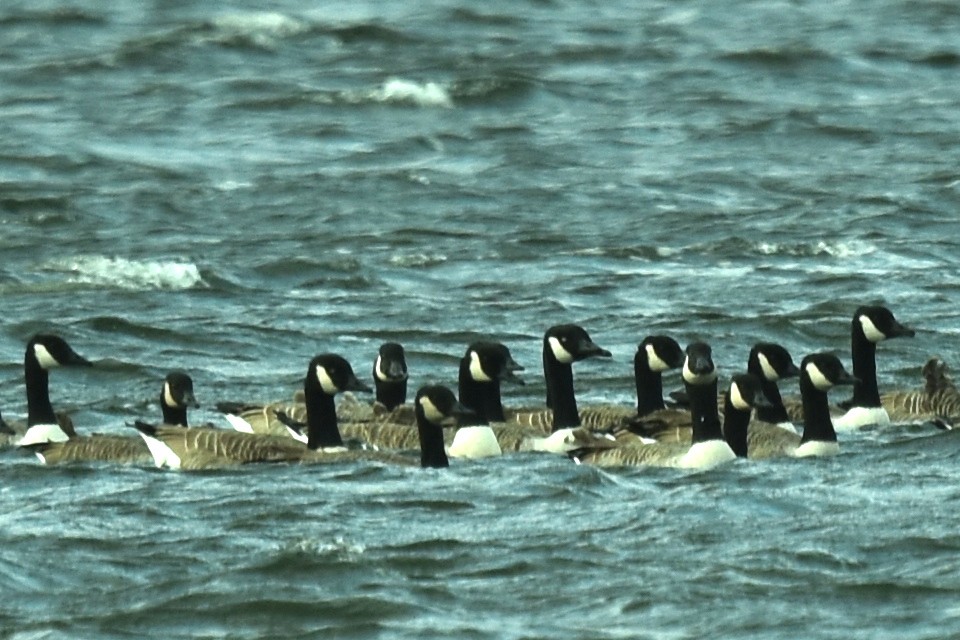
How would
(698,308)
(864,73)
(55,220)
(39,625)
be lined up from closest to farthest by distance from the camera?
(39,625) < (698,308) < (55,220) < (864,73)

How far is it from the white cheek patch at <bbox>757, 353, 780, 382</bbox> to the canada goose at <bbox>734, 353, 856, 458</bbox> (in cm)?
53

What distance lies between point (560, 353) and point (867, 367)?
2.52 metres

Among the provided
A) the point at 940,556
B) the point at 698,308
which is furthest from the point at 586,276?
the point at 940,556

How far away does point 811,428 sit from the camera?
19.4m

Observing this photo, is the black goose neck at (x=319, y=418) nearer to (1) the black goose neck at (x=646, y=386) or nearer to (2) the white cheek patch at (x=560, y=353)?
(2) the white cheek patch at (x=560, y=353)

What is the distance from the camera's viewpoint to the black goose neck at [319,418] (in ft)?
63.2

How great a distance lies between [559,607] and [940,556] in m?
2.33

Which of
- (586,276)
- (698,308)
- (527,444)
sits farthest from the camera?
(586,276)

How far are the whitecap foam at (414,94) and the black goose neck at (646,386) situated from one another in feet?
73.3

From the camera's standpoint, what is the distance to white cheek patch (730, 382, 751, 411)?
18922mm

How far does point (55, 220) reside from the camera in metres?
33.3

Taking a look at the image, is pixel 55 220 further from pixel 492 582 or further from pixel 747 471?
pixel 492 582

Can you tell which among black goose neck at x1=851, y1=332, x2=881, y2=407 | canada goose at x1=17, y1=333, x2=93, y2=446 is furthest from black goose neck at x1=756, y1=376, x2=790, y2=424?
canada goose at x1=17, y1=333, x2=93, y2=446

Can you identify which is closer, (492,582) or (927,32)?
(492,582)
